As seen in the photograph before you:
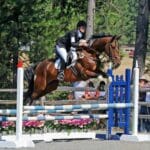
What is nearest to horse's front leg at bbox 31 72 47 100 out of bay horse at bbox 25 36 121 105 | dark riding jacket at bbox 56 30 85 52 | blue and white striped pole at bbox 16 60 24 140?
bay horse at bbox 25 36 121 105

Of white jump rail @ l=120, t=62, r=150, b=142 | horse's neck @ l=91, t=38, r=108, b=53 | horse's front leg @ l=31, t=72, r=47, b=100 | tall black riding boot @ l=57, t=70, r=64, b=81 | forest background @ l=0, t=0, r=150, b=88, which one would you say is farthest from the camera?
forest background @ l=0, t=0, r=150, b=88

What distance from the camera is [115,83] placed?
12523 millimetres

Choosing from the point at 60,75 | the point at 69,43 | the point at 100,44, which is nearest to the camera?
the point at 100,44

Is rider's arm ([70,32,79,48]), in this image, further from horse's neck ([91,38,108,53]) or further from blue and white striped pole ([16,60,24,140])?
blue and white striped pole ([16,60,24,140])

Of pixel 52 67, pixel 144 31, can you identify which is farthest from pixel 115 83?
pixel 144 31

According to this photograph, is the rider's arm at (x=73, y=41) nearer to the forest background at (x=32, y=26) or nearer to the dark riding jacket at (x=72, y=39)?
the dark riding jacket at (x=72, y=39)

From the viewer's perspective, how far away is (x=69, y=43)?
16.5 metres

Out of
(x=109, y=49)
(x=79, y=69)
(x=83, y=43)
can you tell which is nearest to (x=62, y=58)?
(x=79, y=69)

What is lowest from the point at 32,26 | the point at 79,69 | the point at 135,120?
the point at 135,120

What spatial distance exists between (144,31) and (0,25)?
9.51m

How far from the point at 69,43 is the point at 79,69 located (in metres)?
0.65

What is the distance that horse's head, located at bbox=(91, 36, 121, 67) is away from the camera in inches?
626

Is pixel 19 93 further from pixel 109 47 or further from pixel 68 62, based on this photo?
pixel 68 62

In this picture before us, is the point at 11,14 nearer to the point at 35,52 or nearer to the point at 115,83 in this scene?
the point at 35,52
